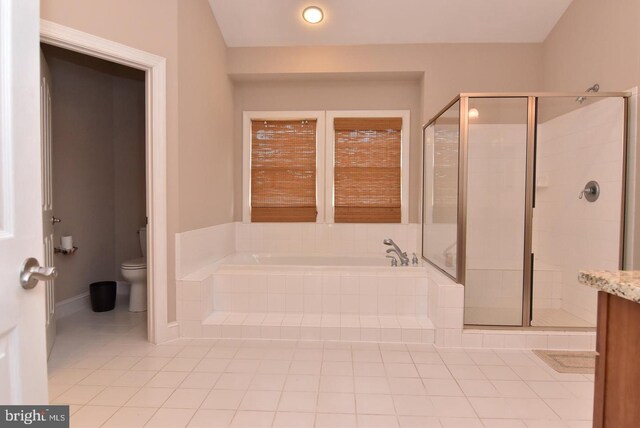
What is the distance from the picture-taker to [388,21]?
11.2ft

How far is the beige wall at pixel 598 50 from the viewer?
8.20ft

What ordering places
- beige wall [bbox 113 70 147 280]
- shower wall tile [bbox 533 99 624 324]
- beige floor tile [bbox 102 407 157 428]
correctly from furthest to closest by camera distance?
beige wall [bbox 113 70 147 280] < shower wall tile [bbox 533 99 624 324] < beige floor tile [bbox 102 407 157 428]

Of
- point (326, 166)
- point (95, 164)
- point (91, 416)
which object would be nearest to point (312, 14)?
point (326, 166)

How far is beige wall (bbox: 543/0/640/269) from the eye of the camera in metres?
2.50

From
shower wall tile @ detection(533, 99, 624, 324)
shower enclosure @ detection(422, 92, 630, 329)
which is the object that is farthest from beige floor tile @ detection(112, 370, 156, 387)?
shower wall tile @ detection(533, 99, 624, 324)

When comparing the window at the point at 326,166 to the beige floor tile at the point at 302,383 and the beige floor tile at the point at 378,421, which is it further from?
the beige floor tile at the point at 378,421

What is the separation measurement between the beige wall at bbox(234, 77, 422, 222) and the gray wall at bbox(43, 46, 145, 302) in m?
1.05

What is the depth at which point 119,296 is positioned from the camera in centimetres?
395

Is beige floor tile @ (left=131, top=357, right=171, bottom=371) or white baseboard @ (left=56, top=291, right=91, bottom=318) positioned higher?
white baseboard @ (left=56, top=291, right=91, bottom=318)

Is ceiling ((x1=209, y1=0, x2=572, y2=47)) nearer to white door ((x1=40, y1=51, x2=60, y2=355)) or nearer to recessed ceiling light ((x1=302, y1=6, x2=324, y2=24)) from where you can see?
recessed ceiling light ((x1=302, y1=6, x2=324, y2=24))

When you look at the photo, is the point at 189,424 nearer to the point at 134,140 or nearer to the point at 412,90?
the point at 134,140

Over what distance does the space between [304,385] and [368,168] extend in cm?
245

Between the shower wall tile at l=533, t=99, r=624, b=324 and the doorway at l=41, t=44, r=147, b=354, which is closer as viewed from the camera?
the shower wall tile at l=533, t=99, r=624, b=324

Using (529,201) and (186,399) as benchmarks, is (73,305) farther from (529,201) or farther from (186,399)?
(529,201)
